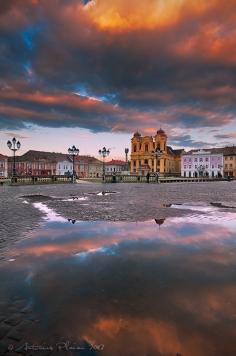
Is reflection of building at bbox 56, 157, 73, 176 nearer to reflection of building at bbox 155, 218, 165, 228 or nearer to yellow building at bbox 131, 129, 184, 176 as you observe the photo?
yellow building at bbox 131, 129, 184, 176

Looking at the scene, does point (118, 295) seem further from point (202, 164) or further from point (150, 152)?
point (150, 152)

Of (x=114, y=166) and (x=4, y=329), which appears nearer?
(x=4, y=329)

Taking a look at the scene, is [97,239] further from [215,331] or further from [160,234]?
[215,331]

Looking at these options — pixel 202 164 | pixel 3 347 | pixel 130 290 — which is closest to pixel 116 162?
pixel 202 164

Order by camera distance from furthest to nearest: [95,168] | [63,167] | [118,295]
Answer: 1. [95,168]
2. [63,167]
3. [118,295]

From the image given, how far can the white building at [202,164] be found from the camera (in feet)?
423

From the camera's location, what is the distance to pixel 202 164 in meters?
133

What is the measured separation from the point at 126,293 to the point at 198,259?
203cm

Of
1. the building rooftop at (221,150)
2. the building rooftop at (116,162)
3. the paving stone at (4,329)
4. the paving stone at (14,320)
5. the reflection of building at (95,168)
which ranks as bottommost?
the paving stone at (4,329)

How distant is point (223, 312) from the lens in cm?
341

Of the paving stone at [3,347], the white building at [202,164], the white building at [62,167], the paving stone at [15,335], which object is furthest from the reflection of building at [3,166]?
the paving stone at [3,347]

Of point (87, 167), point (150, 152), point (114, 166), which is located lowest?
point (87, 167)

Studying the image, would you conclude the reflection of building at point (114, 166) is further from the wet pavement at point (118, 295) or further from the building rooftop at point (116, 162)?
the wet pavement at point (118, 295)

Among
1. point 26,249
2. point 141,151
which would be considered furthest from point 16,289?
point 141,151
